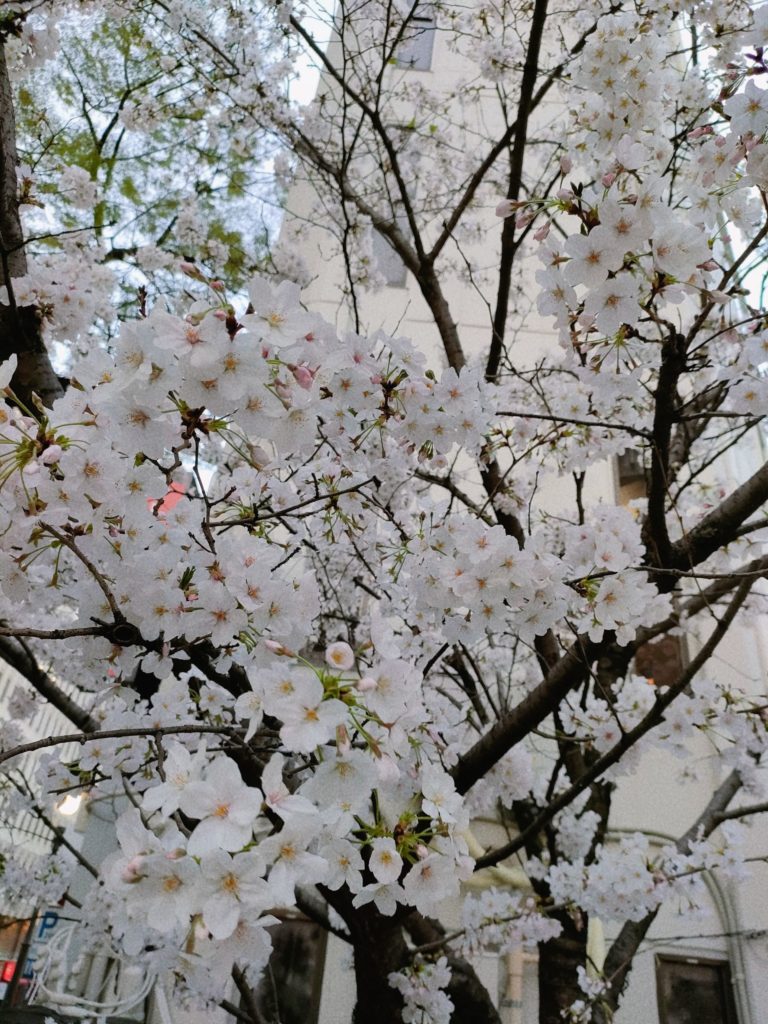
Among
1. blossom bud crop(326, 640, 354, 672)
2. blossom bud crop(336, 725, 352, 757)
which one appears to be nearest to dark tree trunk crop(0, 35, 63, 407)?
blossom bud crop(326, 640, 354, 672)

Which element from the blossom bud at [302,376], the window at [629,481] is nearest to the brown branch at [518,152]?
the blossom bud at [302,376]

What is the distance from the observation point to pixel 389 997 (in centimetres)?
287

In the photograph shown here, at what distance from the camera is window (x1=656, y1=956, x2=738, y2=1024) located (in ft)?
19.9

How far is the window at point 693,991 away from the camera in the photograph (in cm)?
605

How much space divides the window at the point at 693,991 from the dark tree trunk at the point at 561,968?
3156mm

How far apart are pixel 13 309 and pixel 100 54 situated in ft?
20.7

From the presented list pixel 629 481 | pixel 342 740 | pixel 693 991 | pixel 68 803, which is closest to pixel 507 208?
pixel 342 740

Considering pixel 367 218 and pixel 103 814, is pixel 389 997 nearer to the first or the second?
pixel 367 218

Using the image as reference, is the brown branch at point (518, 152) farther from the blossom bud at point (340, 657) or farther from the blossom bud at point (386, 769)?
the blossom bud at point (386, 769)

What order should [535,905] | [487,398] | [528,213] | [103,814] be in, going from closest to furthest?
[528,213]
[487,398]
[535,905]
[103,814]

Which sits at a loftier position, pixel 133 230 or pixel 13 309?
pixel 133 230

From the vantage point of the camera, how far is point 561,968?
3.81 metres

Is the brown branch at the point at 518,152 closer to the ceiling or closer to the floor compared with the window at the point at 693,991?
closer to the ceiling

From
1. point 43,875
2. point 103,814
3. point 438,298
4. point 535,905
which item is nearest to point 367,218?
point 438,298
